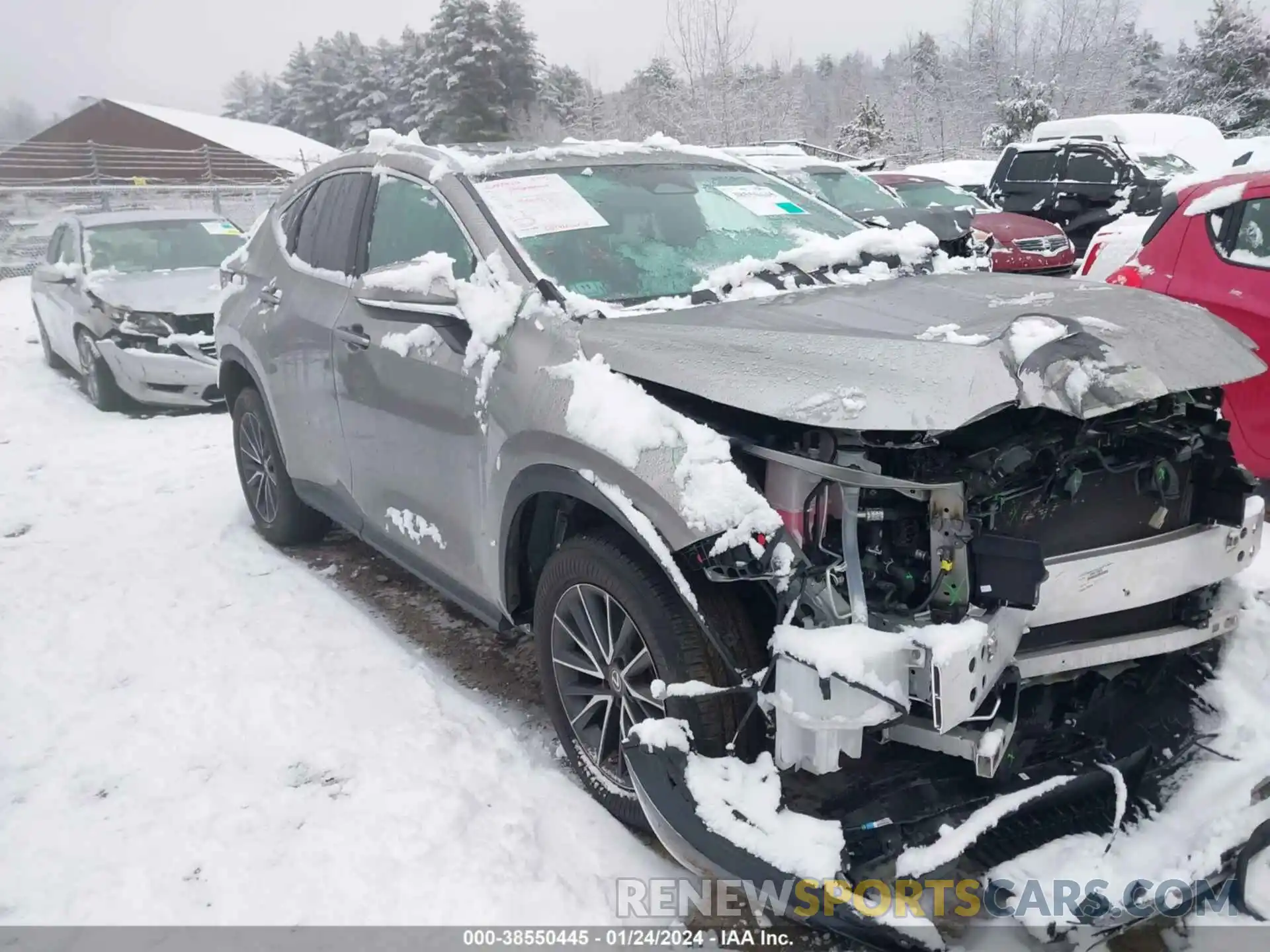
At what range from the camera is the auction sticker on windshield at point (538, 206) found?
3172 mm

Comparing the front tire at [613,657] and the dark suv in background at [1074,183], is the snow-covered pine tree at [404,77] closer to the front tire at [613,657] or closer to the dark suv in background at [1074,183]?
the dark suv in background at [1074,183]

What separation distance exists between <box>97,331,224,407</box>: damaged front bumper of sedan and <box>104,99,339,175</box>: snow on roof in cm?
2709

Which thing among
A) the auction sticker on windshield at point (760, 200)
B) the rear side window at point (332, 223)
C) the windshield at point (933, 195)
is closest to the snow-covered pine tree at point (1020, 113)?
the windshield at point (933, 195)

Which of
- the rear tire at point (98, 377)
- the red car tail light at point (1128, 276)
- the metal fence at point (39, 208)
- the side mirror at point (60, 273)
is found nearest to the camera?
the red car tail light at point (1128, 276)

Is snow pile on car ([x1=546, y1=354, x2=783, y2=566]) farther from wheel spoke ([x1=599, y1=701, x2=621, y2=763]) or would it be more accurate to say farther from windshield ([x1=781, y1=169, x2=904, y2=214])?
windshield ([x1=781, y1=169, x2=904, y2=214])

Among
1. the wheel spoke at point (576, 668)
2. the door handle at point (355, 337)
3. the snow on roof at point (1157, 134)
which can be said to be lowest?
the wheel spoke at point (576, 668)

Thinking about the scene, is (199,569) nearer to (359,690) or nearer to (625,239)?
(359,690)

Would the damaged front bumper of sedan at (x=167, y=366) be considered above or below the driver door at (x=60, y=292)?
below

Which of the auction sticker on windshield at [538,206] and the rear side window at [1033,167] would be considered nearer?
the auction sticker on windshield at [538,206]

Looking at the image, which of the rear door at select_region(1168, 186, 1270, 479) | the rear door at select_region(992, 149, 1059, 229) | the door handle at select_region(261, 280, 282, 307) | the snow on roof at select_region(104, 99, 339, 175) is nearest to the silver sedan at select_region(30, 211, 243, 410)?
the door handle at select_region(261, 280, 282, 307)

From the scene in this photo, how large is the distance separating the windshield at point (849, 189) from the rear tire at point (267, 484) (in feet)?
28.9

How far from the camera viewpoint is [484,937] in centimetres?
241

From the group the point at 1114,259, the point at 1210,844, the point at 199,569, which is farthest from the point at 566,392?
the point at 1114,259

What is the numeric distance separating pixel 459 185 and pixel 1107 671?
2.61 m
